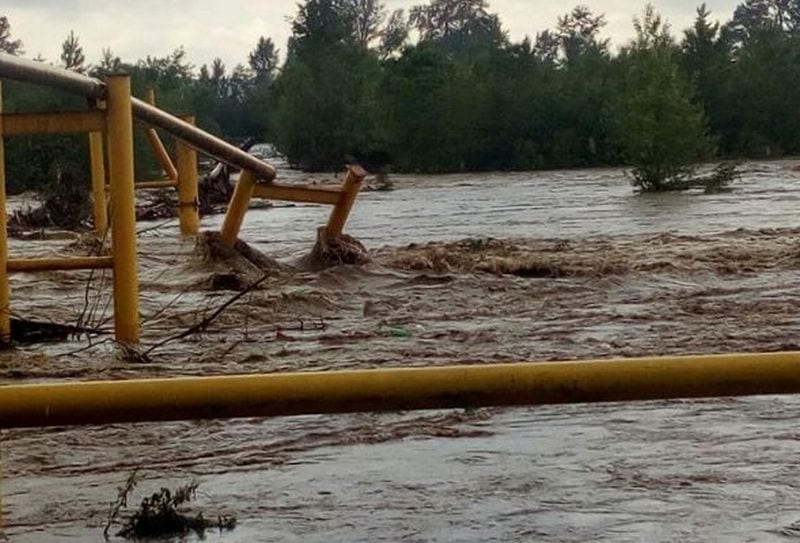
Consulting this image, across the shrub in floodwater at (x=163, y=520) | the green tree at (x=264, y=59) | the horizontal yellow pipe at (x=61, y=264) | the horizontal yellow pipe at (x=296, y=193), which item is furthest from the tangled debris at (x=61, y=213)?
the green tree at (x=264, y=59)

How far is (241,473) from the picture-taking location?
4895 mm

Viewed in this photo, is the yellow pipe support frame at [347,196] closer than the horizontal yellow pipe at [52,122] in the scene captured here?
No

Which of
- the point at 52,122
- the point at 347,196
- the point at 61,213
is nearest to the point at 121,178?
the point at 52,122

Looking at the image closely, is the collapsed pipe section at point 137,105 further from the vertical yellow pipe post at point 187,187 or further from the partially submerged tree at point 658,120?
the partially submerged tree at point 658,120

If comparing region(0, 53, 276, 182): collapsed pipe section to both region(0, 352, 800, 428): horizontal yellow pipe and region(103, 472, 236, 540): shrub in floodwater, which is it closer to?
region(103, 472, 236, 540): shrub in floodwater

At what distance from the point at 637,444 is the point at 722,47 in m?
57.5

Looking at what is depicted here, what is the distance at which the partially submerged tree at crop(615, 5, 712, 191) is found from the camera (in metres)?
31.8

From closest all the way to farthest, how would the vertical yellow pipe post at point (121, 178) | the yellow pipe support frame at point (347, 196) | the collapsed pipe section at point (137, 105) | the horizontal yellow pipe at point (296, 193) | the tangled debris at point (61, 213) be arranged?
the collapsed pipe section at point (137, 105) < the vertical yellow pipe post at point (121, 178) < the horizontal yellow pipe at point (296, 193) < the yellow pipe support frame at point (347, 196) < the tangled debris at point (61, 213)

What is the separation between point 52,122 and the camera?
273 inches

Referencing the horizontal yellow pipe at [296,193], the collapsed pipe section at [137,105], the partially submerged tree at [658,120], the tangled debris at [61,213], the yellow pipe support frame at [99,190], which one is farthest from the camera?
the partially submerged tree at [658,120]

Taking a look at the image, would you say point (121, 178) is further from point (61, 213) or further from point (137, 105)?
point (61, 213)

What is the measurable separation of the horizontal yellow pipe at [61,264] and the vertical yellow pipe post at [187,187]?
21.9ft

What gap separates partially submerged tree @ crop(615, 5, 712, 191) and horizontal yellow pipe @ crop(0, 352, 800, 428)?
94.1ft

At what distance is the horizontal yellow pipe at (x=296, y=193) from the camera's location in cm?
1094
